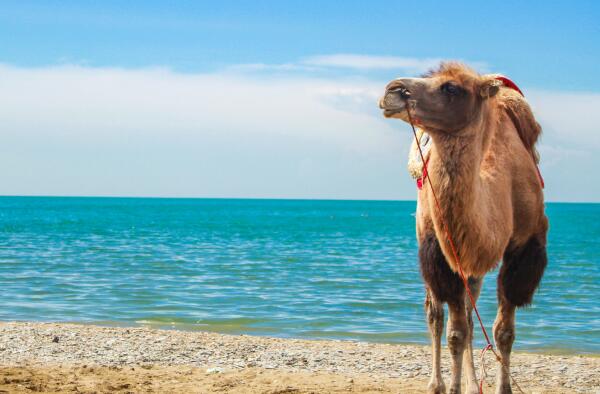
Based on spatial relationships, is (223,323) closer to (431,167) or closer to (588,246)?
(431,167)

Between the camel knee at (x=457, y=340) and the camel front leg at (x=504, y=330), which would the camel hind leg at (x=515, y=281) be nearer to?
the camel front leg at (x=504, y=330)

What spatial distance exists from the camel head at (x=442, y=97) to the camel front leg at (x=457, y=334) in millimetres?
1563

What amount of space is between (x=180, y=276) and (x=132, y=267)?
343 cm

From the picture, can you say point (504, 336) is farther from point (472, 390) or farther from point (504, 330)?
point (472, 390)

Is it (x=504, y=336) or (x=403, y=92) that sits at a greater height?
(x=403, y=92)

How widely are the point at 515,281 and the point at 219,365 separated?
370cm

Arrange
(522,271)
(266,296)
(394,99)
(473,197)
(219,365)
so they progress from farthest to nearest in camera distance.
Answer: (266,296)
(219,365)
(522,271)
(473,197)
(394,99)

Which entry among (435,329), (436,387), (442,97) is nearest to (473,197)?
(442,97)

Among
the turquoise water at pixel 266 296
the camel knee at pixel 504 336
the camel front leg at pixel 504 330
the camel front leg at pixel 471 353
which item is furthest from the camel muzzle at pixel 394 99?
the turquoise water at pixel 266 296

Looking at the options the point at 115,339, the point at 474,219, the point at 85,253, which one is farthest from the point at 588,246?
the point at 474,219

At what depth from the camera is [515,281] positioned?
696 centimetres

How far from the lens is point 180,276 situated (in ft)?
78.7

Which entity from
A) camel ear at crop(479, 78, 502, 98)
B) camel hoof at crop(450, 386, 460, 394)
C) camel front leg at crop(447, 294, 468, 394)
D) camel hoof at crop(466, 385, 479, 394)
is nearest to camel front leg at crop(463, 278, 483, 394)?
camel hoof at crop(466, 385, 479, 394)

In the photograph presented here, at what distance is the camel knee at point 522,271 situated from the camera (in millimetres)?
6949
